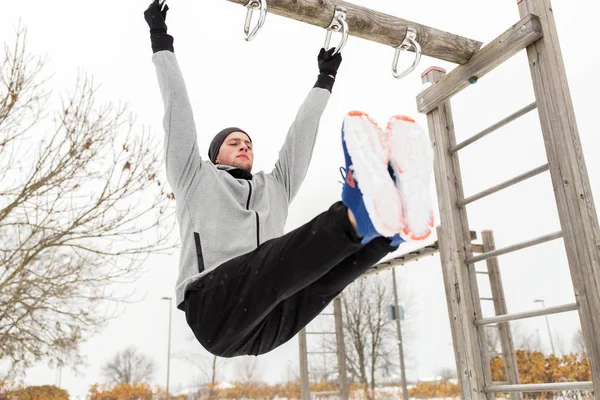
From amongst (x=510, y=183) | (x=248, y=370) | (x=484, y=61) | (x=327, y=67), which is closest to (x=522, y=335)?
(x=248, y=370)

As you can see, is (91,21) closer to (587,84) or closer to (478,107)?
(478,107)

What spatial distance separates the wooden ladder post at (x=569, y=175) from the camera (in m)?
2.22

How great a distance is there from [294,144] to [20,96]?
3.66 m

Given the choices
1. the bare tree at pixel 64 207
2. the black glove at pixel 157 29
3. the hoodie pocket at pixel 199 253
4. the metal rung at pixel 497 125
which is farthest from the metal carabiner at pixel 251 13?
the bare tree at pixel 64 207

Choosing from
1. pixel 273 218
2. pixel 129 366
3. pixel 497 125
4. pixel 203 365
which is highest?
pixel 497 125

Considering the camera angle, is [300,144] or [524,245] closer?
[300,144]

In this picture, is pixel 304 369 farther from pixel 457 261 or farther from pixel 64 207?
pixel 457 261

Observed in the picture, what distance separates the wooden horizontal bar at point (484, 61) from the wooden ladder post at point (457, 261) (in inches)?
3.2

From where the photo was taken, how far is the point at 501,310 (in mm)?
5910

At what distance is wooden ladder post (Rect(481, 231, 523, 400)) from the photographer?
222 inches

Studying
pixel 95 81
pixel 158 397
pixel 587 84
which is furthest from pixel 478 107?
pixel 158 397

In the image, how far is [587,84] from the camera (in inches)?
355

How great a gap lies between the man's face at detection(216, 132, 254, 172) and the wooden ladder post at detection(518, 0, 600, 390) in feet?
4.95

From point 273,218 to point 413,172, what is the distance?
2.98 feet
